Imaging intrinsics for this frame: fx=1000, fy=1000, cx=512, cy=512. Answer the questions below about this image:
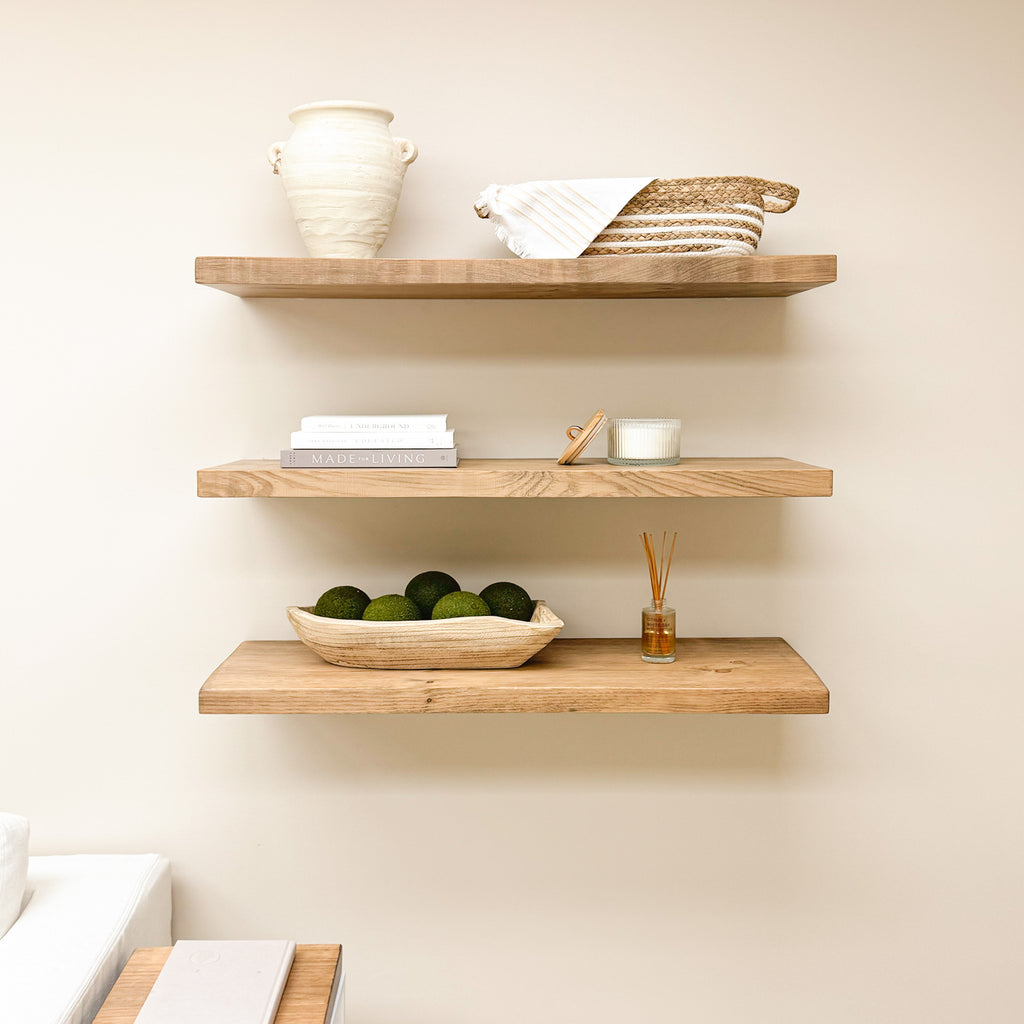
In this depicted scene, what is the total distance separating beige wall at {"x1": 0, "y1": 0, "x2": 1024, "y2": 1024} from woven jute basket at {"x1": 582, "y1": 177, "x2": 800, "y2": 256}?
0.21 m

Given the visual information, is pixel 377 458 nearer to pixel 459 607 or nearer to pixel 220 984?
pixel 459 607

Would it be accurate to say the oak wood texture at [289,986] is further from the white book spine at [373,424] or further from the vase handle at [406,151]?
the vase handle at [406,151]

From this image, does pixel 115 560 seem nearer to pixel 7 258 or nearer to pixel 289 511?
pixel 289 511

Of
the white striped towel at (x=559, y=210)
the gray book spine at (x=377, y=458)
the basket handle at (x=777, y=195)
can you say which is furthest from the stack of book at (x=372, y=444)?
the basket handle at (x=777, y=195)

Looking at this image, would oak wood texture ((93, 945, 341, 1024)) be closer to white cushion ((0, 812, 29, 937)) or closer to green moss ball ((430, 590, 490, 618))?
white cushion ((0, 812, 29, 937))

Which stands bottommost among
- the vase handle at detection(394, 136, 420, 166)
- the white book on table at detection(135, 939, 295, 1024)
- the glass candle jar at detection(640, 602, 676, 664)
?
the white book on table at detection(135, 939, 295, 1024)

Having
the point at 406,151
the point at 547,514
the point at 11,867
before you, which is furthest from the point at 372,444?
the point at 11,867

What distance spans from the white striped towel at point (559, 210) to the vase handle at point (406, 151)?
0.14 m

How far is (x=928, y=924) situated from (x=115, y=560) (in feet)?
4.96

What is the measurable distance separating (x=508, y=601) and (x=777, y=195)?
72cm

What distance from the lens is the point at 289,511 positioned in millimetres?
1675

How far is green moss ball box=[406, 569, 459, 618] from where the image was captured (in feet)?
5.07

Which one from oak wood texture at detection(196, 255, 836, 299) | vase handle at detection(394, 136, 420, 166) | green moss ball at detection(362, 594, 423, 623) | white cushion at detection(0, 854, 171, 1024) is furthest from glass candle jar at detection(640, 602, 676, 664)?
white cushion at detection(0, 854, 171, 1024)

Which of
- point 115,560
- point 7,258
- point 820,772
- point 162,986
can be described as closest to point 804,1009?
point 820,772
